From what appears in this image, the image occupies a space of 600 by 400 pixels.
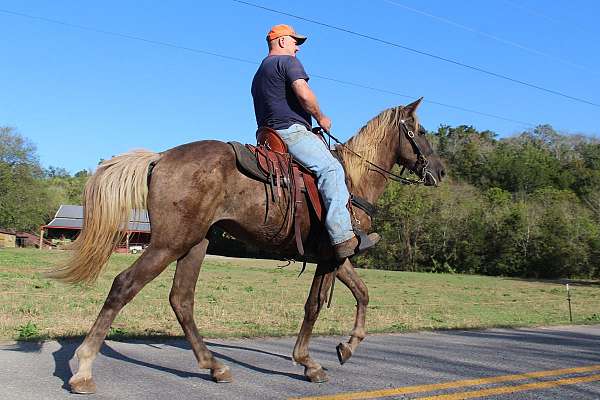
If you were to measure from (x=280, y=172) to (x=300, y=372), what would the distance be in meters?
2.16

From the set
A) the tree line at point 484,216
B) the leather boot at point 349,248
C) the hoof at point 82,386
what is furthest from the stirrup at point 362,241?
the tree line at point 484,216

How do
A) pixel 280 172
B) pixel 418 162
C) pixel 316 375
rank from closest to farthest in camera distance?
pixel 316 375 → pixel 280 172 → pixel 418 162

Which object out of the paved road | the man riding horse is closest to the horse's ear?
the man riding horse

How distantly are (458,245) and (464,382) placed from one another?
219 ft

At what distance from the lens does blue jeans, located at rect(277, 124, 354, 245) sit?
5.95 metres

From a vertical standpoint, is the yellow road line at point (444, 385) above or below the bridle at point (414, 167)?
below

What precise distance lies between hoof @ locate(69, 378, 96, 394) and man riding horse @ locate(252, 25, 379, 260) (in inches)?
103

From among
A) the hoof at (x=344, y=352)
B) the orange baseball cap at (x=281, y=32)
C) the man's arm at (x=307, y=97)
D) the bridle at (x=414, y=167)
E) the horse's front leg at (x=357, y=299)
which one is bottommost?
the hoof at (x=344, y=352)

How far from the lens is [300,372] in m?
6.28

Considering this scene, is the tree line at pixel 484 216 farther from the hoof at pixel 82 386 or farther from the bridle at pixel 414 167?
the hoof at pixel 82 386

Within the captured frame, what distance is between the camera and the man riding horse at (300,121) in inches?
236

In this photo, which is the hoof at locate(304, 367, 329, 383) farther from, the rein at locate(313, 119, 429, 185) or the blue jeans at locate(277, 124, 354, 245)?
the rein at locate(313, 119, 429, 185)

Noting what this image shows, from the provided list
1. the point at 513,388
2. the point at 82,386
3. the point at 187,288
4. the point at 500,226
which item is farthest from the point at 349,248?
the point at 500,226

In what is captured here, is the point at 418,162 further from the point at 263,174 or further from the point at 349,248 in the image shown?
the point at 263,174
